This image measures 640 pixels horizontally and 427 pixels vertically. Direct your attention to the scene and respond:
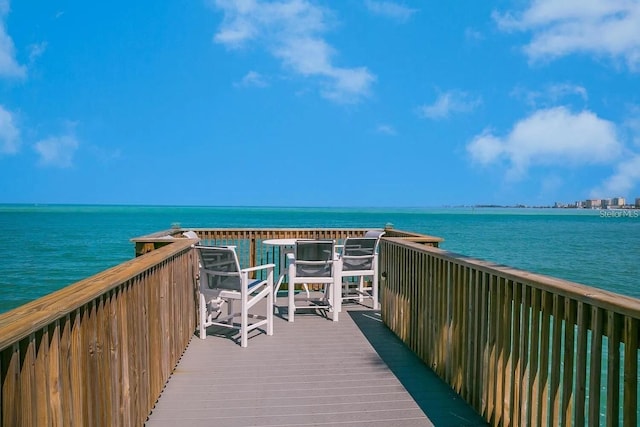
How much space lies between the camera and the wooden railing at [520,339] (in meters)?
1.64

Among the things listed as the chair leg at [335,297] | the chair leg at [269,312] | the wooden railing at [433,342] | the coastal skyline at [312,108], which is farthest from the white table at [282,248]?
the coastal skyline at [312,108]

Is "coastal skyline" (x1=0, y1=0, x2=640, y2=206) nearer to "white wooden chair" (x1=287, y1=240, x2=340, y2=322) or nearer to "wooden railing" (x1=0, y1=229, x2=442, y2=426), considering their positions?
"white wooden chair" (x1=287, y1=240, x2=340, y2=322)

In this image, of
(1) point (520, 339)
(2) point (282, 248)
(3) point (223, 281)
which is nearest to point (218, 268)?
(3) point (223, 281)

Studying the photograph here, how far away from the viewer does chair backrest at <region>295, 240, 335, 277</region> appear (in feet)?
17.0

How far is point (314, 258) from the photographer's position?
5.26 metres

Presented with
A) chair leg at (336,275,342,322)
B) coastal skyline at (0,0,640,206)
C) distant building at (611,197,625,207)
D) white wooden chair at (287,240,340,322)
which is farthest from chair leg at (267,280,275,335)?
distant building at (611,197,625,207)

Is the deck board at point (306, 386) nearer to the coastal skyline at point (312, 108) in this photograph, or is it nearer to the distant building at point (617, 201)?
the coastal skyline at point (312, 108)

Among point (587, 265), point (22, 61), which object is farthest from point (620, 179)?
point (22, 61)

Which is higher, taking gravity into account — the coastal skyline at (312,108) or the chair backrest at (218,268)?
the coastal skyline at (312,108)

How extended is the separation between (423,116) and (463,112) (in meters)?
8.42

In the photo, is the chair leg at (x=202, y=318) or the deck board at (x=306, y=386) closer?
the deck board at (x=306, y=386)

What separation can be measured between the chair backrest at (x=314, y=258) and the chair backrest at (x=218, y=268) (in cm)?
99

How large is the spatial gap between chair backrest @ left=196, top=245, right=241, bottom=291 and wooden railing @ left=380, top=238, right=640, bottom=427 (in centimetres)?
168

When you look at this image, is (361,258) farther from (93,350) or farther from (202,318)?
(93,350)
